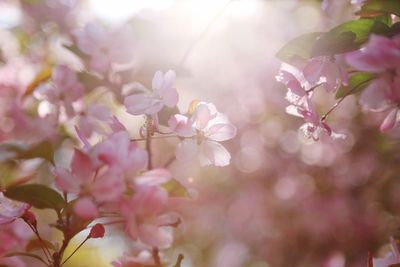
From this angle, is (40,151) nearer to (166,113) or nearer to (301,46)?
(166,113)

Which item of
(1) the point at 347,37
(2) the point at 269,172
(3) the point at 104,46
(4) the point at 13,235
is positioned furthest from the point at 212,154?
(2) the point at 269,172

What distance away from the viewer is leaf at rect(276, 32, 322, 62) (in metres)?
1.22

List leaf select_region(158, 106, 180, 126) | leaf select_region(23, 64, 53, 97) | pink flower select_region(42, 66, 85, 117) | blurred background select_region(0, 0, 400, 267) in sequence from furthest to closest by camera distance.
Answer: blurred background select_region(0, 0, 400, 267)
leaf select_region(23, 64, 53, 97)
pink flower select_region(42, 66, 85, 117)
leaf select_region(158, 106, 180, 126)

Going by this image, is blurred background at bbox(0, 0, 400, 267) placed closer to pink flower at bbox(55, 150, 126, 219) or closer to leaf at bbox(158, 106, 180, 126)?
leaf at bbox(158, 106, 180, 126)

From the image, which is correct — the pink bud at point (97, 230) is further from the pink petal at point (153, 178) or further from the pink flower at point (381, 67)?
the pink flower at point (381, 67)

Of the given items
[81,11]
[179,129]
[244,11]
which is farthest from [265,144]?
[179,129]

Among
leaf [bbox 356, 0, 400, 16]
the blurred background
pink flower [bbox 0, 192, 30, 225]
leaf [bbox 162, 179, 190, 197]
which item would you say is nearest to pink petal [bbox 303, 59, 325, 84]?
leaf [bbox 356, 0, 400, 16]

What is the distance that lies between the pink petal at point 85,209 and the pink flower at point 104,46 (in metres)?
0.90

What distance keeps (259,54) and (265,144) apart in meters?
0.55

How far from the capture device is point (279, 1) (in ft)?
12.1

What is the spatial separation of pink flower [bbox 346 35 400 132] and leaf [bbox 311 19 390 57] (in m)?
0.10

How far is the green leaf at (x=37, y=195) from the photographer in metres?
1.16

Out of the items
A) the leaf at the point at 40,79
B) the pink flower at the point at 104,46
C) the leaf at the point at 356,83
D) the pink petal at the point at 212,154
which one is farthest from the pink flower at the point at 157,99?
the leaf at the point at 40,79

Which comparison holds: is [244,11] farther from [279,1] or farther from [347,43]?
[347,43]
